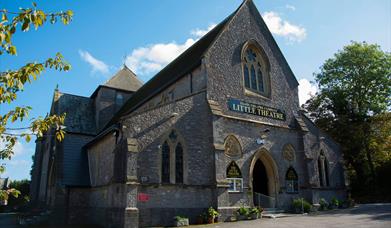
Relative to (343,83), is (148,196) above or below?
below

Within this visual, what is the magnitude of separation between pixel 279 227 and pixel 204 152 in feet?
21.0

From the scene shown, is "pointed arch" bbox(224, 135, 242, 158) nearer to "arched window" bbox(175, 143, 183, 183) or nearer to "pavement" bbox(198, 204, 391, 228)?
"arched window" bbox(175, 143, 183, 183)

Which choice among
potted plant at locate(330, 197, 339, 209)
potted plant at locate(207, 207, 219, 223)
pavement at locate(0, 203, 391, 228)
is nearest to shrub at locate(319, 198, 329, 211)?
potted plant at locate(330, 197, 339, 209)

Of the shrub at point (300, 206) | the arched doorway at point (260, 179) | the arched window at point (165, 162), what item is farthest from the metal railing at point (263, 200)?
the arched window at point (165, 162)

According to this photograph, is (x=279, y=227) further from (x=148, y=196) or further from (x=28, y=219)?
(x=28, y=219)

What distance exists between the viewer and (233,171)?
19.4 metres

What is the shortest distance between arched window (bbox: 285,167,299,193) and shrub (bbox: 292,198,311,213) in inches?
40.5

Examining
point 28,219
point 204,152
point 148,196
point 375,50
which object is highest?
point 375,50

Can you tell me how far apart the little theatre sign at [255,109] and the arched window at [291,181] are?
3969 millimetres

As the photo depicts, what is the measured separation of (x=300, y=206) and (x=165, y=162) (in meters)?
9.77

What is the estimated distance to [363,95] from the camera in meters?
37.3

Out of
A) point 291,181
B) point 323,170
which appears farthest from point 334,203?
point 291,181

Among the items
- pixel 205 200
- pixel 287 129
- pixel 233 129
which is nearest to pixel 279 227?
pixel 205 200

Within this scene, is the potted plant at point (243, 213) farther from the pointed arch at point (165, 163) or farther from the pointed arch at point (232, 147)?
the pointed arch at point (165, 163)
